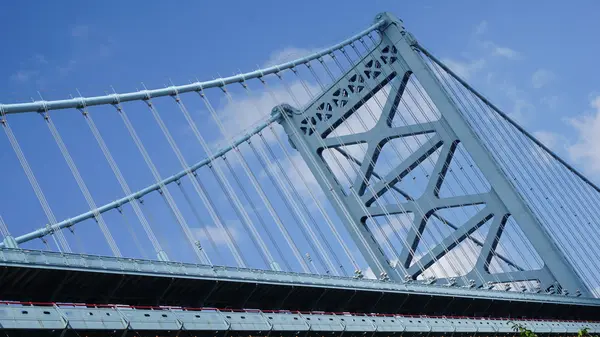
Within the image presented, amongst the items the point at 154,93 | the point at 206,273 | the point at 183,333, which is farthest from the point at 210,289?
the point at 154,93

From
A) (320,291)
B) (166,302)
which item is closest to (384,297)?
(320,291)

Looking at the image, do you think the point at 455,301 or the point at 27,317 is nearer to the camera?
the point at 27,317

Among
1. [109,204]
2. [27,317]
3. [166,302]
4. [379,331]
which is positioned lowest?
[27,317]

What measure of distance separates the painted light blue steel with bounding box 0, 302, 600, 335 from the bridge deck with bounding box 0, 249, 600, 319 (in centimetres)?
151

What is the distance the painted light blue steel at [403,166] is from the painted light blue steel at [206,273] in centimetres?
502

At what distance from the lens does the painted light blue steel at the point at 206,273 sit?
22297 millimetres

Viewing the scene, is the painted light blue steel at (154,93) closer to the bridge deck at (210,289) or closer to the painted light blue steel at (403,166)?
the painted light blue steel at (403,166)

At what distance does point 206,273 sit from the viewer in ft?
88.7

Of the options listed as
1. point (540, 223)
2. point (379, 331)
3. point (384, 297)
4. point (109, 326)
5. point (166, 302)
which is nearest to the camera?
point (109, 326)

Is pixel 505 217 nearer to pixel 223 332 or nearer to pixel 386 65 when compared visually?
pixel 386 65

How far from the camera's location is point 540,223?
44.1 metres

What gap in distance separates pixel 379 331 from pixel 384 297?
16.0 ft

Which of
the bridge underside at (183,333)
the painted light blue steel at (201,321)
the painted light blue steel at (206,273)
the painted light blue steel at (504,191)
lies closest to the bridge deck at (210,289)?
the painted light blue steel at (206,273)

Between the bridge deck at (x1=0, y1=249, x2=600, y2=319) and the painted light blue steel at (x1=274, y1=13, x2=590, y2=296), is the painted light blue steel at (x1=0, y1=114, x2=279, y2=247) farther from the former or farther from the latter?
the bridge deck at (x1=0, y1=249, x2=600, y2=319)
